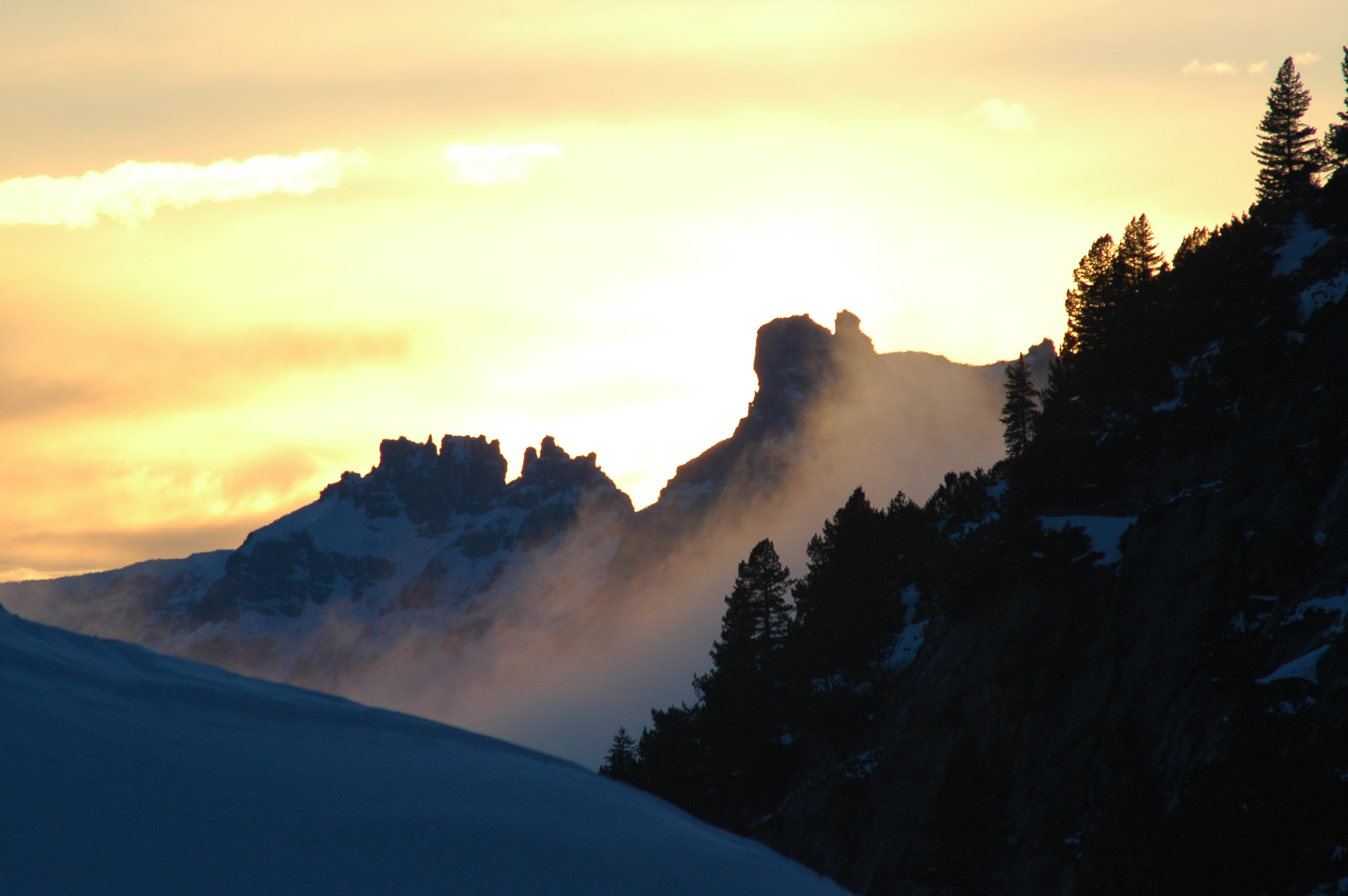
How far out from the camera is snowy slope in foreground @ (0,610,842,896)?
6.67 m

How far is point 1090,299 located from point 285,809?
248ft

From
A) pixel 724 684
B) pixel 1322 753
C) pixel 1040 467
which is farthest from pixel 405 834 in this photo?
pixel 724 684

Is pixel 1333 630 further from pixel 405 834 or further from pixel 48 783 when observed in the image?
pixel 48 783

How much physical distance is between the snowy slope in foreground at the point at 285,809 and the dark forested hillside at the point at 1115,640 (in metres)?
19.7

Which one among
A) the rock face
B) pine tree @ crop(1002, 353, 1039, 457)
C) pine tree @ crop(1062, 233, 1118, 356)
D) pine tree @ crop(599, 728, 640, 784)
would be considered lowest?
pine tree @ crop(599, 728, 640, 784)

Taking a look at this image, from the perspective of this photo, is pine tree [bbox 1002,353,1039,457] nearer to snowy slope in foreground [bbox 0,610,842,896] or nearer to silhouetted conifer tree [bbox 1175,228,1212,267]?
silhouetted conifer tree [bbox 1175,228,1212,267]

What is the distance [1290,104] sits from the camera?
71250 mm

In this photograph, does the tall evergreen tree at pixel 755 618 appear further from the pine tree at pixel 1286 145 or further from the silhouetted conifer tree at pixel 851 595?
the pine tree at pixel 1286 145

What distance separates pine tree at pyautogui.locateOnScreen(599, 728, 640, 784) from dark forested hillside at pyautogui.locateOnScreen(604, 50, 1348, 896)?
0.35 meters

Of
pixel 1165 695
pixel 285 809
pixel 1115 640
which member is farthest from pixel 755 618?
pixel 285 809

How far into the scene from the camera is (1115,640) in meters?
41.3

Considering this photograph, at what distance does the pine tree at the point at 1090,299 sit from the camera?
70.4 metres

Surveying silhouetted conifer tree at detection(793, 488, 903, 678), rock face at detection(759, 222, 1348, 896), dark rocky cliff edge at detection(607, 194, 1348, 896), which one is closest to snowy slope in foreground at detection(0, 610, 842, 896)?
rock face at detection(759, 222, 1348, 896)

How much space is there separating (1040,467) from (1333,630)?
74.3 feet
